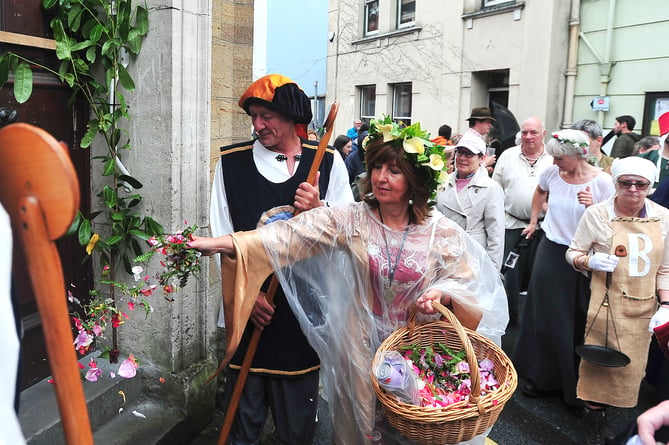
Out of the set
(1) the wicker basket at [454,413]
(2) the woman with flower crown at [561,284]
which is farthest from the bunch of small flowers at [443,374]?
(2) the woman with flower crown at [561,284]

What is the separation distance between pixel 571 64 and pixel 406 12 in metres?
5.04

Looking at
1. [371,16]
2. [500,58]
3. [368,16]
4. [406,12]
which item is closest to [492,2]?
[500,58]

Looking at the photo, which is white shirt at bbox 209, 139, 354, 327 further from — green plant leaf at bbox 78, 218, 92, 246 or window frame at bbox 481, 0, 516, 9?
window frame at bbox 481, 0, 516, 9

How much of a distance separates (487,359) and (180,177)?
70.5 inches

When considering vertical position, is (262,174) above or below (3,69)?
below

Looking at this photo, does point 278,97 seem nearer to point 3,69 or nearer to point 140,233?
point 140,233

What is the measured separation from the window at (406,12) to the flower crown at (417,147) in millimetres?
12033

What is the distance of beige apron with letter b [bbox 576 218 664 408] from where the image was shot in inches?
130

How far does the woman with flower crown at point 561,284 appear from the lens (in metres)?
3.92

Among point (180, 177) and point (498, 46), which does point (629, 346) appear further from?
point (498, 46)

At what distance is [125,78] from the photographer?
280 centimetres

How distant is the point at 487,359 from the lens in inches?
88.0

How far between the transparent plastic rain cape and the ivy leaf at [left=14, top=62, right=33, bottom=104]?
1.18 m

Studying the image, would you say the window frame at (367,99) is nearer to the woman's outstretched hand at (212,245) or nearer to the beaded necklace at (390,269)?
the beaded necklace at (390,269)
